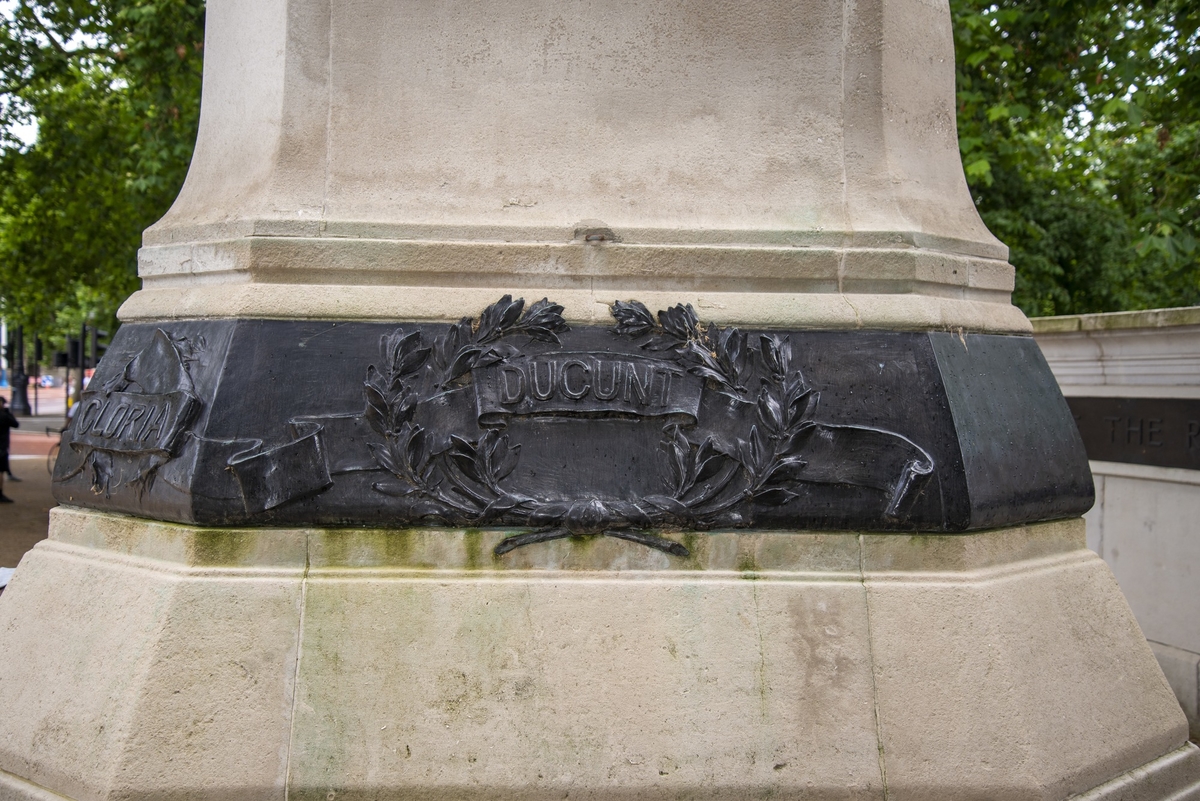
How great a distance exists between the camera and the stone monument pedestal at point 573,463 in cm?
342

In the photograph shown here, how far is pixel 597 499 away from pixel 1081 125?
12249 millimetres

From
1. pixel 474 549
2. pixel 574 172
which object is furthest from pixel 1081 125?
pixel 474 549

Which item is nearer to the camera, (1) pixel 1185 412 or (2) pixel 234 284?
(2) pixel 234 284

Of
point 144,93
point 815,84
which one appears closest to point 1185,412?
point 815,84

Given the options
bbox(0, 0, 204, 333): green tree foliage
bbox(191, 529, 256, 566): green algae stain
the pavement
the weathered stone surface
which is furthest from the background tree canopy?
bbox(191, 529, 256, 566): green algae stain

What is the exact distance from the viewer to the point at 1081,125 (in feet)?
44.1

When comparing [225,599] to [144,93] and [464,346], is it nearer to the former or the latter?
[464,346]

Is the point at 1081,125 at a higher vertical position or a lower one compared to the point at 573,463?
higher

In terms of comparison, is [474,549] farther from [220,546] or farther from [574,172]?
[574,172]

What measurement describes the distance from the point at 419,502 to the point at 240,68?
194 centimetres

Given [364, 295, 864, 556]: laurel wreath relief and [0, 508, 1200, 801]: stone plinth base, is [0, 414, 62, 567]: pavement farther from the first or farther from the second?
[364, 295, 864, 556]: laurel wreath relief

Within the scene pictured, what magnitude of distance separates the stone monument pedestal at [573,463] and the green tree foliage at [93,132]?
8.18 metres

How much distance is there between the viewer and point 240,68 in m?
4.16

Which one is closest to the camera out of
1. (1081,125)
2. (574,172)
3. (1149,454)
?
(574,172)
